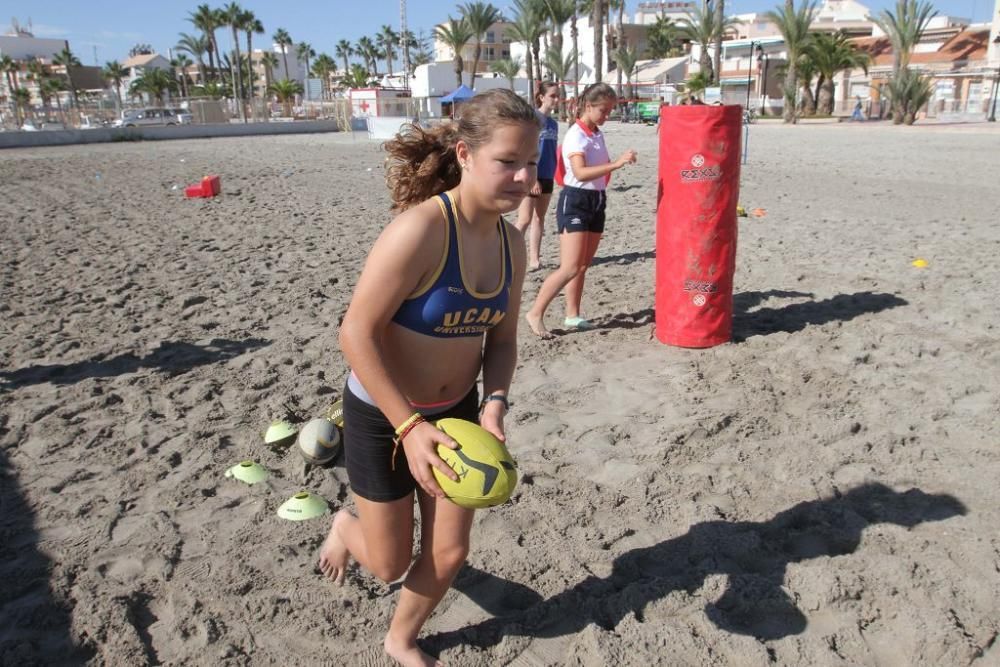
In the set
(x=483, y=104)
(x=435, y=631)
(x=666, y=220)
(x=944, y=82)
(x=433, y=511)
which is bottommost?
(x=435, y=631)

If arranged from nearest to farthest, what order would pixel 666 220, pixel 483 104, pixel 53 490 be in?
pixel 483 104, pixel 53 490, pixel 666 220

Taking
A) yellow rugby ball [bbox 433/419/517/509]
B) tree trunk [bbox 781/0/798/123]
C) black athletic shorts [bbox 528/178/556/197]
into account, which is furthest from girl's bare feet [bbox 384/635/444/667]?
tree trunk [bbox 781/0/798/123]

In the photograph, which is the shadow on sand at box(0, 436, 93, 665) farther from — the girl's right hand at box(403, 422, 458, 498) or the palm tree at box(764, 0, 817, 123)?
the palm tree at box(764, 0, 817, 123)

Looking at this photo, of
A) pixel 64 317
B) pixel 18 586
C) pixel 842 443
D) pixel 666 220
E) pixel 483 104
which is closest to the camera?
pixel 483 104

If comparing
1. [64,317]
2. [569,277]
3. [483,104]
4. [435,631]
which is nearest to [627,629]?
[435,631]

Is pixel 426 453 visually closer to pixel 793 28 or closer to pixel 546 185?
pixel 546 185

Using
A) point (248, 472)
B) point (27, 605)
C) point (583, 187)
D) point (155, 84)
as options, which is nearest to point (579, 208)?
point (583, 187)

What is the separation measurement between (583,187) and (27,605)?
4372 millimetres

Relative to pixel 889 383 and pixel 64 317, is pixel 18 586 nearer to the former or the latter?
pixel 64 317

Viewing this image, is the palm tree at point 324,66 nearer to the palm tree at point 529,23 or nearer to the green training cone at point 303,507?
the palm tree at point 529,23

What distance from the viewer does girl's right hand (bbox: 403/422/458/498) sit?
211 cm

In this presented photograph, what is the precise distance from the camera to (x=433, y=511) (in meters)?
2.48

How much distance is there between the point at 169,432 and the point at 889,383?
4.56 m

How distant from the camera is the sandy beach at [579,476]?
2.83 m
